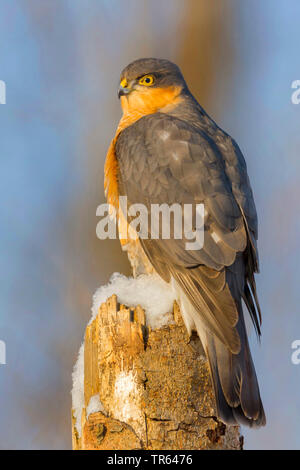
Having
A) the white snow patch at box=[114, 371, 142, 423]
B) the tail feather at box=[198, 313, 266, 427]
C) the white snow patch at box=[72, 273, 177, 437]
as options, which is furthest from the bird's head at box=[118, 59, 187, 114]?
the white snow patch at box=[114, 371, 142, 423]

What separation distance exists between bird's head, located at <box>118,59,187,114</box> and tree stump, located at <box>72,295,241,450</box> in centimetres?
212

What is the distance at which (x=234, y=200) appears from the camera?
375 cm

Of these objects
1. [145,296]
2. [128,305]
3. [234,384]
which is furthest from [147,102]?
[234,384]

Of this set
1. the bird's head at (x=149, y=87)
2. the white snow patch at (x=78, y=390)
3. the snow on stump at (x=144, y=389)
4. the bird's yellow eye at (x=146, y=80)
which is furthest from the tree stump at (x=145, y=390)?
the bird's yellow eye at (x=146, y=80)

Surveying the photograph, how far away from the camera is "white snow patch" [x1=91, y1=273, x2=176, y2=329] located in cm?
316

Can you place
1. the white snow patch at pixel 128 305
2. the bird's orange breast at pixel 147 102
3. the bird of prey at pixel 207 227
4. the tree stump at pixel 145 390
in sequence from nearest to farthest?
the tree stump at pixel 145 390, the white snow patch at pixel 128 305, the bird of prey at pixel 207 227, the bird's orange breast at pixel 147 102

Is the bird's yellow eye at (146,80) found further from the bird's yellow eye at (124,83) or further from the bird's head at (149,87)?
the bird's yellow eye at (124,83)

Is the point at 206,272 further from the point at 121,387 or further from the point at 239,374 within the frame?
the point at 121,387

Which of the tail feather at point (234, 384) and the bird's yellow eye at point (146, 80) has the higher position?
the bird's yellow eye at point (146, 80)

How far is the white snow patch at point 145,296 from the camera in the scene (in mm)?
3164

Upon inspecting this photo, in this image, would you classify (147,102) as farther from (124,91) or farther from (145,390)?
(145,390)

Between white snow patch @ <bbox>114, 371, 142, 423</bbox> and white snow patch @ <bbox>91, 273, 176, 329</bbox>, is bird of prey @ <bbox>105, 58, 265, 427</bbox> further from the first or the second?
white snow patch @ <bbox>114, 371, 142, 423</bbox>

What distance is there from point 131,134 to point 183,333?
1.60m

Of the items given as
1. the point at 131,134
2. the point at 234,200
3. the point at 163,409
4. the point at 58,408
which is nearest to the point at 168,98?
the point at 131,134
